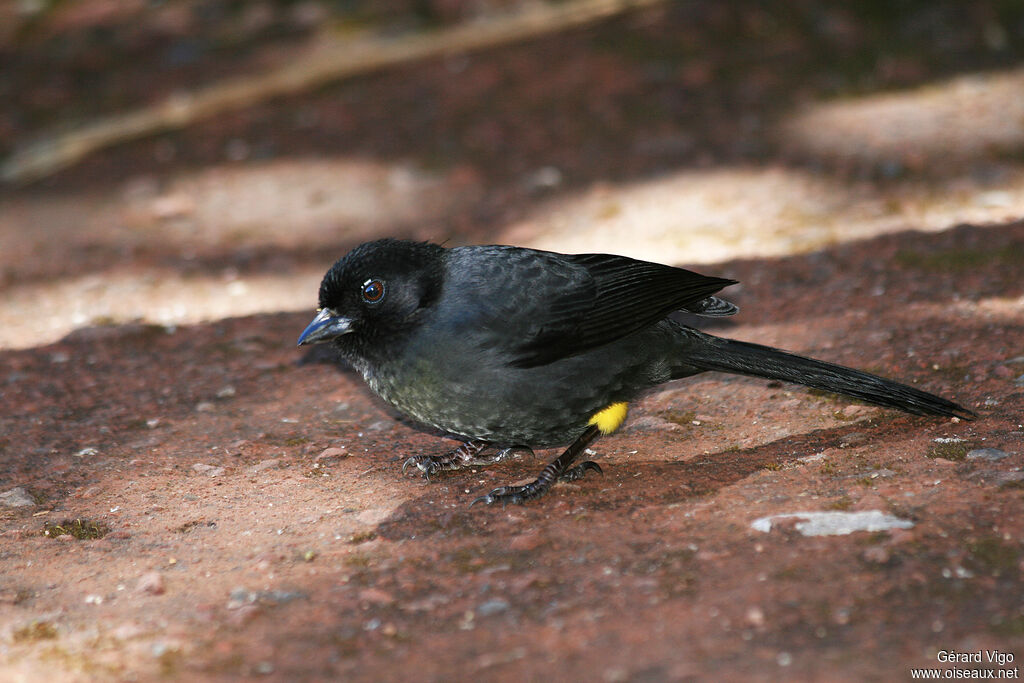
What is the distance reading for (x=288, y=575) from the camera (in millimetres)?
3105

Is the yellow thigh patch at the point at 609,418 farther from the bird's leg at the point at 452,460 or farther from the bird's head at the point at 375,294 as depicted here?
the bird's head at the point at 375,294

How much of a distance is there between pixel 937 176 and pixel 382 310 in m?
4.07

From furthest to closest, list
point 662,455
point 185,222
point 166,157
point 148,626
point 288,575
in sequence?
point 166,157, point 185,222, point 662,455, point 288,575, point 148,626

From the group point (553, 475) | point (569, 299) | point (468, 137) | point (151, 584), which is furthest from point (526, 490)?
point (468, 137)

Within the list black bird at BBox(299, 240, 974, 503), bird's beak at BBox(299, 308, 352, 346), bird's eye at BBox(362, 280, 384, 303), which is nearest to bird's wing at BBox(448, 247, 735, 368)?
black bird at BBox(299, 240, 974, 503)

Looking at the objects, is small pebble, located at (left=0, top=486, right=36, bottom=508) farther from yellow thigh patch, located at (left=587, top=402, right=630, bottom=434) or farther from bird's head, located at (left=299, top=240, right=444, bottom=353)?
yellow thigh patch, located at (left=587, top=402, right=630, bottom=434)

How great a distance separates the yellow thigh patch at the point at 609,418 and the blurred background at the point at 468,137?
6.92 feet

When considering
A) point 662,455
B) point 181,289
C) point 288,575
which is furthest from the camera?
point 181,289

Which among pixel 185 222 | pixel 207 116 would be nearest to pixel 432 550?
pixel 185 222

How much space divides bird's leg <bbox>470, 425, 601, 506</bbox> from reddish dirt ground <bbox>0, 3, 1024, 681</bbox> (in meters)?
0.05

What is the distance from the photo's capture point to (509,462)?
4008 millimetres

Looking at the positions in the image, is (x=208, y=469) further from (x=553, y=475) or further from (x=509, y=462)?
(x=553, y=475)

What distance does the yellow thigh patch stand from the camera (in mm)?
3789

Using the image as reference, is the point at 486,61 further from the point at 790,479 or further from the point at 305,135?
the point at 790,479
